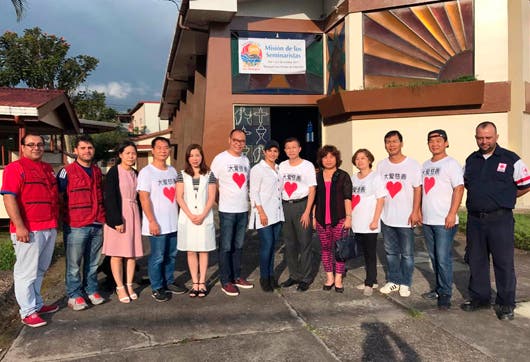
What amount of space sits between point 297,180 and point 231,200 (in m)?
0.80

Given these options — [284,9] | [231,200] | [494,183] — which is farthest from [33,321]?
[284,9]

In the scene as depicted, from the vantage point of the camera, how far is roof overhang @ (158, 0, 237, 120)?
398 inches

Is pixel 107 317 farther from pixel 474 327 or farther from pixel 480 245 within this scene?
pixel 480 245

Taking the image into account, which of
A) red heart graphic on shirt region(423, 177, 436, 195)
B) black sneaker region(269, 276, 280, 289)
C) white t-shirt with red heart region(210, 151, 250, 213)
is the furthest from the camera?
black sneaker region(269, 276, 280, 289)

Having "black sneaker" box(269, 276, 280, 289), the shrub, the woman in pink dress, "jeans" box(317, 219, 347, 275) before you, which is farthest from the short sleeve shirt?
Result: "jeans" box(317, 219, 347, 275)

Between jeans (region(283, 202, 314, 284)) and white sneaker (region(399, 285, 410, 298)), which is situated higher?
jeans (region(283, 202, 314, 284))

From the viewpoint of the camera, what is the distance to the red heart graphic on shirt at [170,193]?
183 inches

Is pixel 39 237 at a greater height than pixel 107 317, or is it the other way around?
pixel 39 237

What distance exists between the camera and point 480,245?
4.14 meters

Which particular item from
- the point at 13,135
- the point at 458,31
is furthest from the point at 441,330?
the point at 13,135

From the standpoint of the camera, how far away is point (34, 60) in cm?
2603

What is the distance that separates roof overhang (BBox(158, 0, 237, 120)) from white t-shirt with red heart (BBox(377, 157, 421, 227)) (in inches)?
288

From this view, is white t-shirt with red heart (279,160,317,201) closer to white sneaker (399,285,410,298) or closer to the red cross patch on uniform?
white sneaker (399,285,410,298)

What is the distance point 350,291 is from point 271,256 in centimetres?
102
